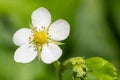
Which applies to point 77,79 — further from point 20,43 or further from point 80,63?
point 20,43

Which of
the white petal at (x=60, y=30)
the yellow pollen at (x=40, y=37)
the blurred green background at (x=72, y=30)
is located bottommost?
the blurred green background at (x=72, y=30)

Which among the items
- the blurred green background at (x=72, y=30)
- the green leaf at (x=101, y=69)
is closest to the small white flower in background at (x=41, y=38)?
the green leaf at (x=101, y=69)

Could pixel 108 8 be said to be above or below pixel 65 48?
above

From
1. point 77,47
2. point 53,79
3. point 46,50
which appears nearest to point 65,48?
point 77,47

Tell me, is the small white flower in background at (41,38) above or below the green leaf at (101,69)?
above

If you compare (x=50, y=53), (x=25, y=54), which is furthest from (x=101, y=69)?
(x=25, y=54)

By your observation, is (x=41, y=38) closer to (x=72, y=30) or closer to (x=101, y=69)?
(x=101, y=69)

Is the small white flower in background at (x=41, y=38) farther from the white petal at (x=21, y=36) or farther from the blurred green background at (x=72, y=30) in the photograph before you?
the blurred green background at (x=72, y=30)
